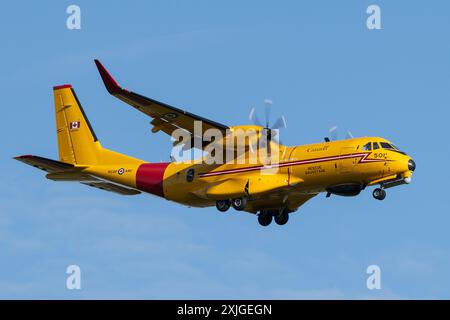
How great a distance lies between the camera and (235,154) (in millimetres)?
34312

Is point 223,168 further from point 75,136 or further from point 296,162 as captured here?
point 75,136

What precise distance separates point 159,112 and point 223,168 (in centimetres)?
326

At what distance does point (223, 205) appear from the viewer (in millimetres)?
34000

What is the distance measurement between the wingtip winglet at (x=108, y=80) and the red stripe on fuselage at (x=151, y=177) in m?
4.95

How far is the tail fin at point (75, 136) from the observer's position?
3722 cm

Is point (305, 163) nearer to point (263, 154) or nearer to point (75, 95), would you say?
point (263, 154)

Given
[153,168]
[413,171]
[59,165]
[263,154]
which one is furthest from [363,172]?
[59,165]

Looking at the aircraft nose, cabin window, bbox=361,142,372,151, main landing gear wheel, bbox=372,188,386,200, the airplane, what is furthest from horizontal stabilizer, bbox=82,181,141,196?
the aircraft nose

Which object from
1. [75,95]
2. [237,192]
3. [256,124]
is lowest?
[237,192]

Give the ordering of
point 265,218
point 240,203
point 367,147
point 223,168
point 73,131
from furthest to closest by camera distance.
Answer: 1. point 73,131
2. point 265,218
3. point 223,168
4. point 240,203
5. point 367,147

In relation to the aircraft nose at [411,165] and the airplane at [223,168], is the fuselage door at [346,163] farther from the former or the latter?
the aircraft nose at [411,165]

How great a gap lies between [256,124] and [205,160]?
7.93ft

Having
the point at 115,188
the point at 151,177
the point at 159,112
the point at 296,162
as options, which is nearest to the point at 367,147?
the point at 296,162

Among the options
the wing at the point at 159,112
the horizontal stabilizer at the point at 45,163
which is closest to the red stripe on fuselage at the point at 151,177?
the wing at the point at 159,112
